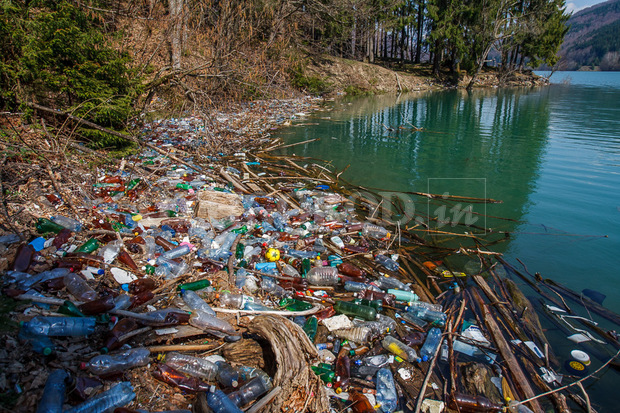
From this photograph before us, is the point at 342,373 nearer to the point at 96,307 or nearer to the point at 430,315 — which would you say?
the point at 430,315

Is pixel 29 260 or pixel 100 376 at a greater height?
pixel 29 260

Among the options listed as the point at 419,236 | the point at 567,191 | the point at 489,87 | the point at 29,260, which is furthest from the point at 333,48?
the point at 29,260

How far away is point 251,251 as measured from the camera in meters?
3.87

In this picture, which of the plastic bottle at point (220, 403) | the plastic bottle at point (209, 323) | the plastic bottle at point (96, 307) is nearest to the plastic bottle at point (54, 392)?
the plastic bottle at point (96, 307)

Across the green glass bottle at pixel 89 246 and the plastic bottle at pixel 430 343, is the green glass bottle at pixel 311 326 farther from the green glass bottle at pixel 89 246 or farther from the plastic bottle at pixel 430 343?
the green glass bottle at pixel 89 246

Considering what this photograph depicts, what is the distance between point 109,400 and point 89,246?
1.91 metres

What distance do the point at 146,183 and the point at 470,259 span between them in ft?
15.4

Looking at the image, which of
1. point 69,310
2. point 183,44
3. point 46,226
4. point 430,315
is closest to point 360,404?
point 430,315

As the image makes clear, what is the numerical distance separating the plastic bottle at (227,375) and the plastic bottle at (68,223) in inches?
94.1

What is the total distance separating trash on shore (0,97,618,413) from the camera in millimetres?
2012

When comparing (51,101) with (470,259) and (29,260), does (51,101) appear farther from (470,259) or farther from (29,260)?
(470,259)

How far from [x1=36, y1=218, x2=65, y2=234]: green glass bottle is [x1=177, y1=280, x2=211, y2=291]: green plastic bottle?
1554mm

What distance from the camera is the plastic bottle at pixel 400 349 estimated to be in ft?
8.94

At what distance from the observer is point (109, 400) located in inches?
70.2
